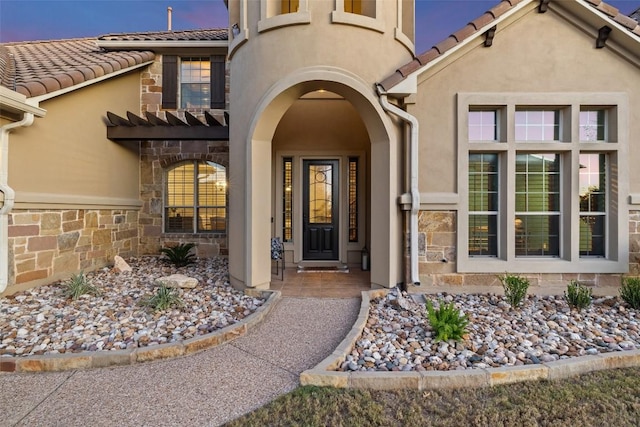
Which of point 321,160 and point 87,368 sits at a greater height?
point 321,160

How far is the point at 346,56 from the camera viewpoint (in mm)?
4906

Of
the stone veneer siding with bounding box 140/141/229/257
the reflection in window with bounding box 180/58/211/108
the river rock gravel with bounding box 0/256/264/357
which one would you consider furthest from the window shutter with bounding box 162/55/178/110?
the river rock gravel with bounding box 0/256/264/357

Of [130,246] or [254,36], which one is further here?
[130,246]

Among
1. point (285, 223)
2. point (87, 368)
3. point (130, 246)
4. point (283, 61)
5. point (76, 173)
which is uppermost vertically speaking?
point (283, 61)

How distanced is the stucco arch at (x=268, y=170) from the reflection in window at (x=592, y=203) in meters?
3.25

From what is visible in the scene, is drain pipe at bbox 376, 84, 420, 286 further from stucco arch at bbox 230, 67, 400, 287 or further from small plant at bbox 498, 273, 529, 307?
small plant at bbox 498, 273, 529, 307

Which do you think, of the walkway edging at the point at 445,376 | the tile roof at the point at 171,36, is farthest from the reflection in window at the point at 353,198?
the tile roof at the point at 171,36

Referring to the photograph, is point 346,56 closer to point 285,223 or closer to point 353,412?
point 285,223

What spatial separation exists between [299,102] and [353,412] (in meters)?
6.18

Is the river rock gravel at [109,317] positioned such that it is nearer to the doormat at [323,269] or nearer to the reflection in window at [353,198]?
the doormat at [323,269]

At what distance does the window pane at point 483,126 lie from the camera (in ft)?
17.6

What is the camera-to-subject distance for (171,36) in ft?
28.6

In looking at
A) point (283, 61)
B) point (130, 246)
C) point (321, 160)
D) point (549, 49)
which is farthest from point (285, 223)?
point (549, 49)

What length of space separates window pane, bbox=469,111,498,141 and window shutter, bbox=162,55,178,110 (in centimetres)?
738
